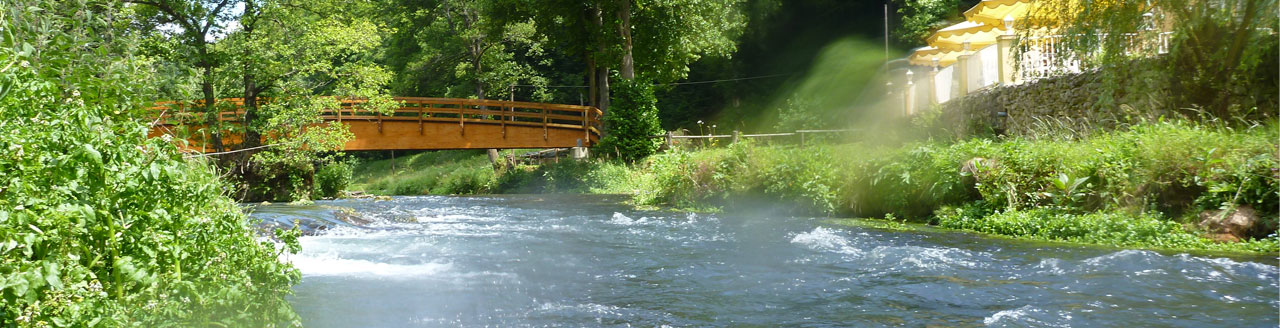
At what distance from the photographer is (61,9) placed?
4.79m

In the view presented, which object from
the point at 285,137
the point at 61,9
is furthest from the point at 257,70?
the point at 61,9

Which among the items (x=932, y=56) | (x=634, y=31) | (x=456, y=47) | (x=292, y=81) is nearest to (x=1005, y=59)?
(x=932, y=56)

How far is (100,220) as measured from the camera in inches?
131

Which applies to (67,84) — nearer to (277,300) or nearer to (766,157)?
(277,300)

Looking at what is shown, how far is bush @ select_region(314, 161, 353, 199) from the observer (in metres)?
25.6

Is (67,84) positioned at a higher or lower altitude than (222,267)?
higher

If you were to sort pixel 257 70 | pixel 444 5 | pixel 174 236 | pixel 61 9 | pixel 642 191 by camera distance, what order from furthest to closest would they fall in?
pixel 444 5, pixel 257 70, pixel 642 191, pixel 61 9, pixel 174 236

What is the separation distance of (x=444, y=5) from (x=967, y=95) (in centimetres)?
2300

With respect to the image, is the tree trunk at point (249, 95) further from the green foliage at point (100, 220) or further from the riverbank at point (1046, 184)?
the green foliage at point (100, 220)

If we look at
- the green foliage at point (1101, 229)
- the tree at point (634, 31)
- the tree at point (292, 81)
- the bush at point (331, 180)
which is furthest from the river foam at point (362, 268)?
the tree at point (634, 31)

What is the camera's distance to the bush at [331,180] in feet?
84.1

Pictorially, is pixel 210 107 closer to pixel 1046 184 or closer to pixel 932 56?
pixel 932 56

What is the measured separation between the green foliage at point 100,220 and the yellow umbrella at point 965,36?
16.4 metres

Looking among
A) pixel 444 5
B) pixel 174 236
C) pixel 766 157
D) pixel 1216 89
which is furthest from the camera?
pixel 444 5
